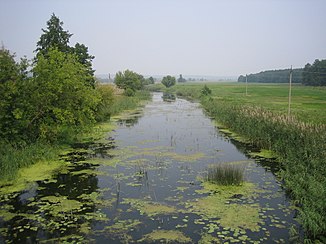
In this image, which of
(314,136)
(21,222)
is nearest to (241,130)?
(314,136)

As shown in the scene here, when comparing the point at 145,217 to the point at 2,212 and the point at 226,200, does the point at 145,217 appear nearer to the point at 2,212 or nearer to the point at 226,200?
the point at 226,200

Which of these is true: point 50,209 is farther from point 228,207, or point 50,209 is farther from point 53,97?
point 53,97

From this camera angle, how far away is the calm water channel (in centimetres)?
813

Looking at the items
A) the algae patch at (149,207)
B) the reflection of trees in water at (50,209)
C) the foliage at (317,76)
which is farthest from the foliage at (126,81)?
the algae patch at (149,207)

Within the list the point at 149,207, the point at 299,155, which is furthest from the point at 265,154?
the point at 149,207

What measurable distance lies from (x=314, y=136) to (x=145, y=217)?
30.4 feet

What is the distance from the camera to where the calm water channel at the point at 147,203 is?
26.7 feet

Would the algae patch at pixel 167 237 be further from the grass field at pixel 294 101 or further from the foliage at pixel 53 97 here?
the grass field at pixel 294 101

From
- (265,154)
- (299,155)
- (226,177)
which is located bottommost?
(265,154)

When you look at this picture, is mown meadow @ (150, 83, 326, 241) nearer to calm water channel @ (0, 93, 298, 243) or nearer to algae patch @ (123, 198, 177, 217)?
calm water channel @ (0, 93, 298, 243)

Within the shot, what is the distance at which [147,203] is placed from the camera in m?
10.2

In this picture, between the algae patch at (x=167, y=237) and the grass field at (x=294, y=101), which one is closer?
the algae patch at (x=167, y=237)

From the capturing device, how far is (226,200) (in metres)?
10.3

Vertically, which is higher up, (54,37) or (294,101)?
(54,37)
